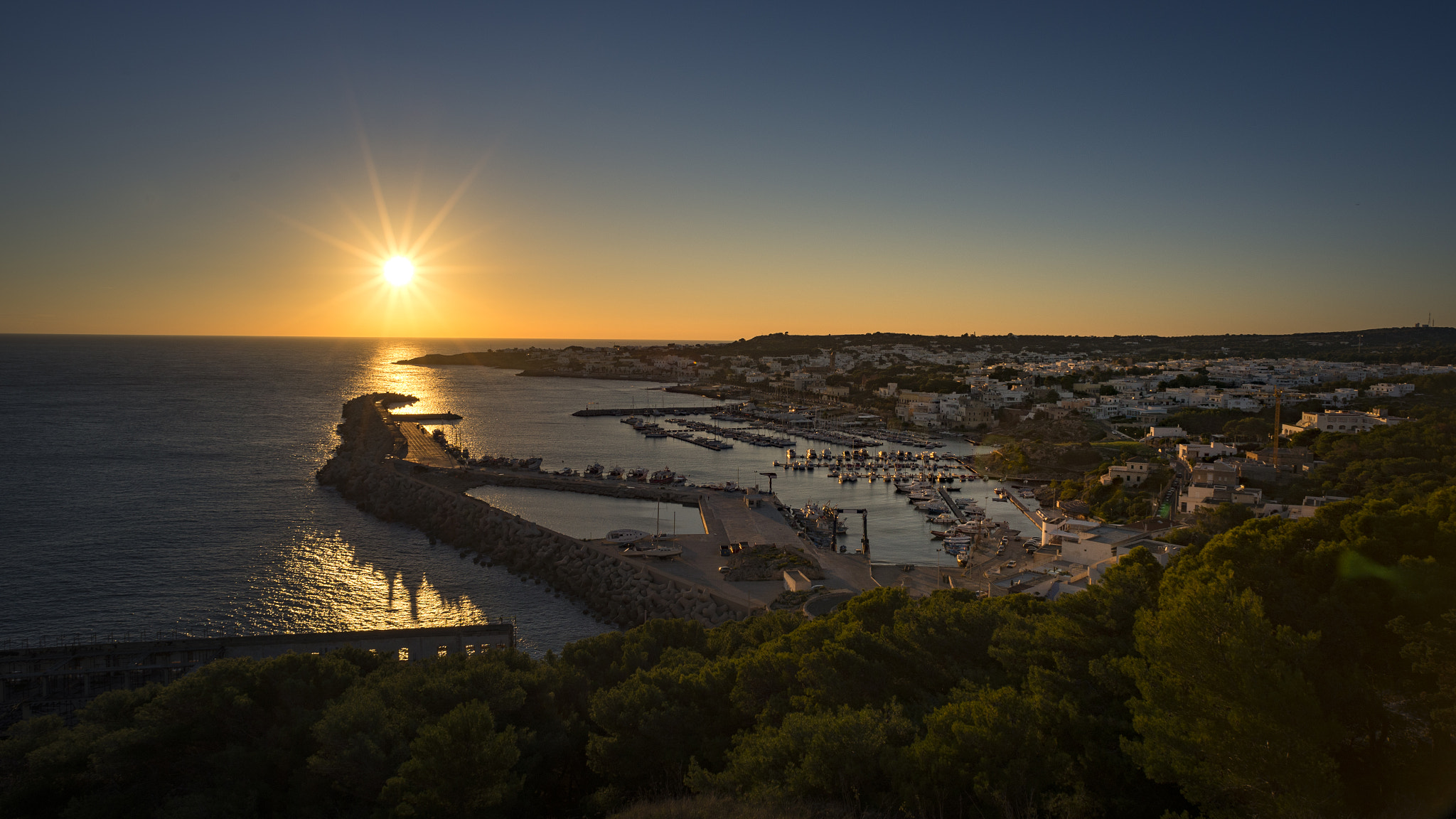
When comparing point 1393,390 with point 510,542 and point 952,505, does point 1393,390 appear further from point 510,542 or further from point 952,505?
point 510,542

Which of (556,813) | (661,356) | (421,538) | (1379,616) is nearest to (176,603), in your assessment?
(421,538)

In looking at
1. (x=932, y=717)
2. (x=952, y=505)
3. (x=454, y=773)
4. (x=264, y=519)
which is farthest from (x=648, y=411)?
(x=932, y=717)

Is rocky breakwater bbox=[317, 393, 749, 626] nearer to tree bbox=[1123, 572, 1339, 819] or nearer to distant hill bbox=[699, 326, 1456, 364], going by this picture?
tree bbox=[1123, 572, 1339, 819]

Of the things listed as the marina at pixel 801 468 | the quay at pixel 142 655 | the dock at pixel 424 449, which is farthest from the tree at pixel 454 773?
the dock at pixel 424 449

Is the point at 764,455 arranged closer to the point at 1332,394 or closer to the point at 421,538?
the point at 421,538

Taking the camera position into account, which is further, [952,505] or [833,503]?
[833,503]

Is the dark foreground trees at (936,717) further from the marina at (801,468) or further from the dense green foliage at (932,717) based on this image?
the marina at (801,468)
